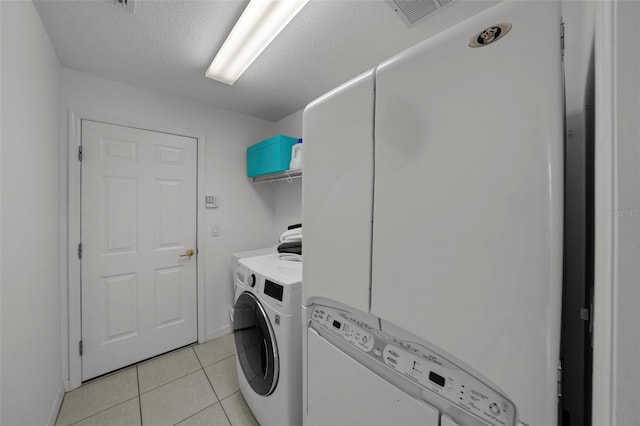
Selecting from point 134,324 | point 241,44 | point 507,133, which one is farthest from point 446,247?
point 134,324

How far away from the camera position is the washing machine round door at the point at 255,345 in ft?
3.94

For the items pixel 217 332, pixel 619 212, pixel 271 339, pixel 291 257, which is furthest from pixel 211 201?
pixel 619 212

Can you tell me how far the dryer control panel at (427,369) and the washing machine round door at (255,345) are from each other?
1.59 ft

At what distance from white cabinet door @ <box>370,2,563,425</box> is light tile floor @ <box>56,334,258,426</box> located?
64.5 inches

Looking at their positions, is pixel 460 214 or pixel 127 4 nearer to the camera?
pixel 460 214

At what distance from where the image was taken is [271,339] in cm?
119

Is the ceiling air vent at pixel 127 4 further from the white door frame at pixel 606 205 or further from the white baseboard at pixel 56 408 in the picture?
the white baseboard at pixel 56 408

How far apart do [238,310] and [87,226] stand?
4.67 ft

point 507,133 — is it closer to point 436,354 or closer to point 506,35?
point 506,35

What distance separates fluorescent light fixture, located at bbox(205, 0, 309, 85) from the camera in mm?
1110

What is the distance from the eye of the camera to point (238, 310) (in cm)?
156

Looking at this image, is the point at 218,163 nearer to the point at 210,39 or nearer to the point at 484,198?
the point at 210,39

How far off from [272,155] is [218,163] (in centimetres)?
68

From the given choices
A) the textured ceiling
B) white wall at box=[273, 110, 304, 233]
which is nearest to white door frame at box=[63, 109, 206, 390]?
the textured ceiling
